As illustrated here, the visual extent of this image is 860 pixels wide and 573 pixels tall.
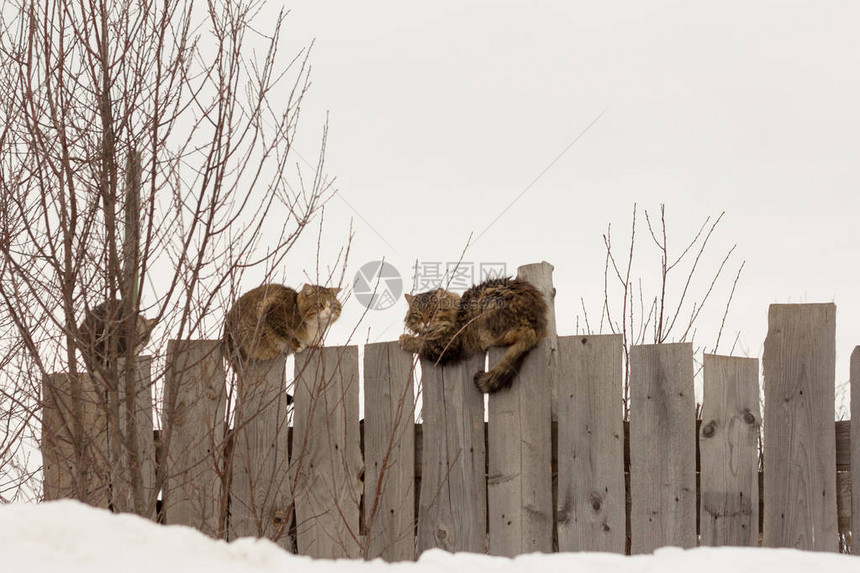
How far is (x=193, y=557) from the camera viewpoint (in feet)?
6.62

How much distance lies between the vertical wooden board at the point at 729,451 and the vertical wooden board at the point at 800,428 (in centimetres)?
8

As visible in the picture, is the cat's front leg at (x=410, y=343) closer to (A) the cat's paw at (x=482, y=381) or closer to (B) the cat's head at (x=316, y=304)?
(A) the cat's paw at (x=482, y=381)

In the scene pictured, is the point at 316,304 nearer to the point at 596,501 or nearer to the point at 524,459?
the point at 524,459

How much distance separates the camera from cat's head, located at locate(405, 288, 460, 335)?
5.25 metres

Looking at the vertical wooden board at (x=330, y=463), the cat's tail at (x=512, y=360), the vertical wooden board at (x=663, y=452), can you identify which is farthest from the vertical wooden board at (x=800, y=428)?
the vertical wooden board at (x=330, y=463)

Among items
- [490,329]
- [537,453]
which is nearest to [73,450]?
[490,329]

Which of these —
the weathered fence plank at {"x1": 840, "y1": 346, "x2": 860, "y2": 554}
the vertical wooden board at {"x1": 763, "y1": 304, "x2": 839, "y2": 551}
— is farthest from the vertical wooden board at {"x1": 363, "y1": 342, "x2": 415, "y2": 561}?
the weathered fence plank at {"x1": 840, "y1": 346, "x2": 860, "y2": 554}


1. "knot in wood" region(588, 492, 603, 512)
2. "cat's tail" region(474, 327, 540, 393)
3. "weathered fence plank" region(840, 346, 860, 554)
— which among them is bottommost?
"knot in wood" region(588, 492, 603, 512)

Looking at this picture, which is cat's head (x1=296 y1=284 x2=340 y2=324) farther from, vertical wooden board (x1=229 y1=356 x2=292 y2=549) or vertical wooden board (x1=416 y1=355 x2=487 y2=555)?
vertical wooden board (x1=416 y1=355 x2=487 y2=555)

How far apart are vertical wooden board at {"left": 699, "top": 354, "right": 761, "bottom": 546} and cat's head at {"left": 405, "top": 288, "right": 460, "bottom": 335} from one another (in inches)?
64.5

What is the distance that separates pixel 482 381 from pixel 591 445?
2.47ft

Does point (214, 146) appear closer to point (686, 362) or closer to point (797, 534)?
point (686, 362)

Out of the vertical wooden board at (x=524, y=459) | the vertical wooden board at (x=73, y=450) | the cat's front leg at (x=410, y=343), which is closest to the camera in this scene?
the vertical wooden board at (x=73, y=450)

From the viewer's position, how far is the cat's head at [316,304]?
18.9 ft
